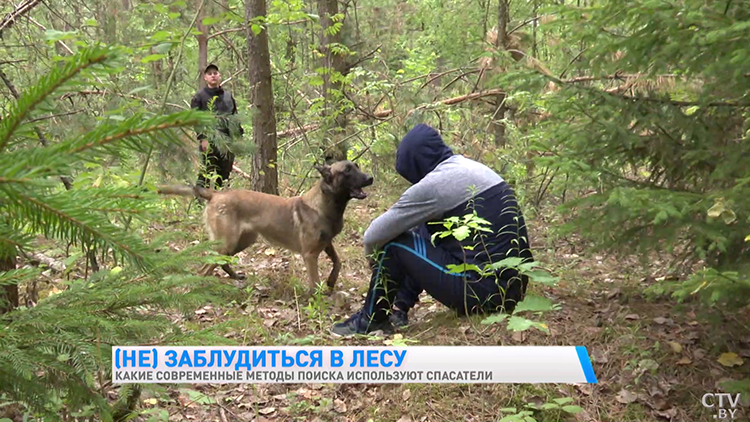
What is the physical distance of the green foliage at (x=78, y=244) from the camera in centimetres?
105

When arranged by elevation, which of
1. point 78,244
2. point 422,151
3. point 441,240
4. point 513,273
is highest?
point 78,244

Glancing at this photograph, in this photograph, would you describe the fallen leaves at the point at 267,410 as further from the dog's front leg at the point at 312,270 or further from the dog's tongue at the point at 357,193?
the dog's tongue at the point at 357,193

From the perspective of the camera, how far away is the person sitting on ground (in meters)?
3.94

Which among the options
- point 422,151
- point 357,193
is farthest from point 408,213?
point 357,193

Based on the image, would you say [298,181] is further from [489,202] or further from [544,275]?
[544,275]

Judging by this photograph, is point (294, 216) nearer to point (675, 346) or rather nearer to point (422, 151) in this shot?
point (422, 151)

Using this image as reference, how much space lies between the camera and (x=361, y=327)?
172 inches

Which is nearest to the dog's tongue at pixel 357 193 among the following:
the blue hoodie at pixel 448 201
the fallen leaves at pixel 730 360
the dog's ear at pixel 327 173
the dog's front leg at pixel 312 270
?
the dog's ear at pixel 327 173

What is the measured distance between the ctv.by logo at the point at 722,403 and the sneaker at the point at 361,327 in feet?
7.17

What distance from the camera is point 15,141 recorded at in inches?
51.3

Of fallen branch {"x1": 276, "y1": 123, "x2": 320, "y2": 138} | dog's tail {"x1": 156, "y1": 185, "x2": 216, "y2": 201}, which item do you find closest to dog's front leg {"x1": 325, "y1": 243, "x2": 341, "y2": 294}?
dog's tail {"x1": 156, "y1": 185, "x2": 216, "y2": 201}

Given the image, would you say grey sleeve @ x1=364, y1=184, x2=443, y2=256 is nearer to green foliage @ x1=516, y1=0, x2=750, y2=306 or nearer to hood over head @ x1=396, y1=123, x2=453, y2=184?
hood over head @ x1=396, y1=123, x2=453, y2=184

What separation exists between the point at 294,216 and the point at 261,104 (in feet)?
7.49

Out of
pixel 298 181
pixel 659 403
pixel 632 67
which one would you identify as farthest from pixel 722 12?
pixel 298 181
